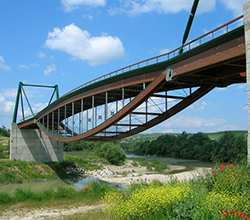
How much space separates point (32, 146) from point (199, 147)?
144ft

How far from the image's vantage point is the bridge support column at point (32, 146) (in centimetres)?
4228

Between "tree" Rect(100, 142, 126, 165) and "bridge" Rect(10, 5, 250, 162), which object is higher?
"bridge" Rect(10, 5, 250, 162)

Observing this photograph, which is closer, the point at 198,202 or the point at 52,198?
the point at 198,202

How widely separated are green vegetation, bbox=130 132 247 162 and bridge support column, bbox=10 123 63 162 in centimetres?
2837

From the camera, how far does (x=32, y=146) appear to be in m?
43.5

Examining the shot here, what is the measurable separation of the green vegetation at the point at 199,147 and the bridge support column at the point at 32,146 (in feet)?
93.1

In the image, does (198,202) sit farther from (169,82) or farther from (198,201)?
(169,82)

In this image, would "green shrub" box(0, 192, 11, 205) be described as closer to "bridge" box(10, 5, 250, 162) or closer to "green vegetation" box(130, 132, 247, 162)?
"bridge" box(10, 5, 250, 162)

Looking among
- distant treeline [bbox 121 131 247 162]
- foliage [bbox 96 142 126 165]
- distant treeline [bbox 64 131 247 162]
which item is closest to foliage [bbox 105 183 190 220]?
distant treeline [bbox 64 131 247 162]

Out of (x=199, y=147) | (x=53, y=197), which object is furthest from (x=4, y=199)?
(x=199, y=147)

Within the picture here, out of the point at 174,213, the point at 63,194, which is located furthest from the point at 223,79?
the point at 63,194

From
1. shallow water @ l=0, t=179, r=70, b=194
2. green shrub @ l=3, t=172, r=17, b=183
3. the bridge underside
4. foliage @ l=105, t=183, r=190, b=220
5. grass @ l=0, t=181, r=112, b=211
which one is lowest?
shallow water @ l=0, t=179, r=70, b=194

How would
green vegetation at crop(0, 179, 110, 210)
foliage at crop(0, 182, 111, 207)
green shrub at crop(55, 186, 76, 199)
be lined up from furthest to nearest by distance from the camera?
green shrub at crop(55, 186, 76, 199), foliage at crop(0, 182, 111, 207), green vegetation at crop(0, 179, 110, 210)

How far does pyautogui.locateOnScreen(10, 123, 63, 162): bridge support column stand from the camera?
4228 cm
